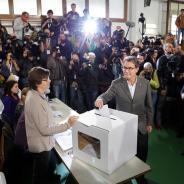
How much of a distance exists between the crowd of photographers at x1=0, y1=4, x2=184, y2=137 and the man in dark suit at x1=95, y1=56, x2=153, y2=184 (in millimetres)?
1995

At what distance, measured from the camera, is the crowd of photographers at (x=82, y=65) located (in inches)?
177

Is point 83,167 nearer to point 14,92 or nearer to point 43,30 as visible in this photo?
point 14,92

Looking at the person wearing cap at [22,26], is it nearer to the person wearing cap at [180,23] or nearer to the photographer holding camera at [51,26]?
the photographer holding camera at [51,26]

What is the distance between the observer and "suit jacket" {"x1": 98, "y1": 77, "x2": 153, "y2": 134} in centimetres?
231

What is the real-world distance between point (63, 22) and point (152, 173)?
16.5ft

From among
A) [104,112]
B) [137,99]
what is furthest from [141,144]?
[104,112]

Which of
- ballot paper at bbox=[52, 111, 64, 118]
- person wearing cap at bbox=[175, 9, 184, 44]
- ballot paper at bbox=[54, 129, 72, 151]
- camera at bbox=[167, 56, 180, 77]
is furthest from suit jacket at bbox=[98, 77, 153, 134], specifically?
person wearing cap at bbox=[175, 9, 184, 44]

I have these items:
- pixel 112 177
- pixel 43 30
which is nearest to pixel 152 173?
pixel 112 177

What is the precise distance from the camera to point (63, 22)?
22.4ft

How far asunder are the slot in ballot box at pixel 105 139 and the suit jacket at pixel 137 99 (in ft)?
1.40

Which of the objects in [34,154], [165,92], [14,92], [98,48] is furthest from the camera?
[98,48]

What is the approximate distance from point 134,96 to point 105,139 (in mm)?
798

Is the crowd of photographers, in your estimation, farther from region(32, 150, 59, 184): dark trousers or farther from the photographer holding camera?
region(32, 150, 59, 184): dark trousers

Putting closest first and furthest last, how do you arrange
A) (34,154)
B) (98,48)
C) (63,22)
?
(34,154) → (98,48) → (63,22)
